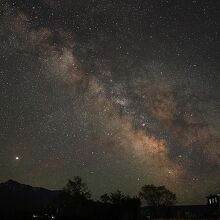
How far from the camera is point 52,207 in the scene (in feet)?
273

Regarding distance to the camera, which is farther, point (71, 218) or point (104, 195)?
point (104, 195)

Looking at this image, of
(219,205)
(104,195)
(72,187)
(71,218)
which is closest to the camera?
(71,218)

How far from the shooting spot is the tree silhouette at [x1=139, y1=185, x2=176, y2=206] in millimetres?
115500

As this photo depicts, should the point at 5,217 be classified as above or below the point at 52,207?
below

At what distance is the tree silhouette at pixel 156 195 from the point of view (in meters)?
116

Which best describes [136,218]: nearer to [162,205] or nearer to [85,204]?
[85,204]

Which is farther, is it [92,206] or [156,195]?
[156,195]

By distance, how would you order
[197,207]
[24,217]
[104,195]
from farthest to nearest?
1. [197,207]
2. [104,195]
3. [24,217]

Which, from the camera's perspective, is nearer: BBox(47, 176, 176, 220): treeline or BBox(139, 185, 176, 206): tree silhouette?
BBox(47, 176, 176, 220): treeline

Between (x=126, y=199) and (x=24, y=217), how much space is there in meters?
15.5

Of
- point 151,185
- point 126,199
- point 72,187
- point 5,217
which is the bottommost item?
point 5,217

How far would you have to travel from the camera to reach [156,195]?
380 ft

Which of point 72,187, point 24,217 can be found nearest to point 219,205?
point 72,187

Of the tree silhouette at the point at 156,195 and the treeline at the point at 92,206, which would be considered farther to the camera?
the tree silhouette at the point at 156,195
